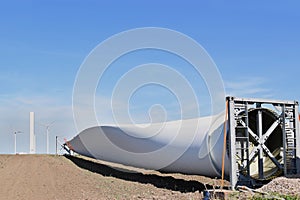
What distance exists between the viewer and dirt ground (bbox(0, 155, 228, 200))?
16922 mm

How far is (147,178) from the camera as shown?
70.2 ft

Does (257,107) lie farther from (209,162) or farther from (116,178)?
(116,178)

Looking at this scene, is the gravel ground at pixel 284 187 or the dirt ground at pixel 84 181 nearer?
the gravel ground at pixel 284 187

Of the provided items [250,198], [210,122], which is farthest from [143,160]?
[250,198]

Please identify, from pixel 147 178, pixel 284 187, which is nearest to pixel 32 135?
pixel 147 178

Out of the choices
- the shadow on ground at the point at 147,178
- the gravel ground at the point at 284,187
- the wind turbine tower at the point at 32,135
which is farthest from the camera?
the wind turbine tower at the point at 32,135

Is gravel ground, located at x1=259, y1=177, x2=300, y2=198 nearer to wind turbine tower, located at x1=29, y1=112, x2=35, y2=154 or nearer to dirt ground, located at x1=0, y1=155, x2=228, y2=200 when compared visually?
dirt ground, located at x1=0, y1=155, x2=228, y2=200

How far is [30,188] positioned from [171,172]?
22.7ft

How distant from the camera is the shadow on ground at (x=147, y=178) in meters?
19.2

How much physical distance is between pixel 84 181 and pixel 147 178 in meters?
3.29

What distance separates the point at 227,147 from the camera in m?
16.7

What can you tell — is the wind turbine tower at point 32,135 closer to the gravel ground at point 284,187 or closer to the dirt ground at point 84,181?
the dirt ground at point 84,181

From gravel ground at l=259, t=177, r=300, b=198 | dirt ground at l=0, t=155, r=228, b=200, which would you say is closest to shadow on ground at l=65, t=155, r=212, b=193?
dirt ground at l=0, t=155, r=228, b=200

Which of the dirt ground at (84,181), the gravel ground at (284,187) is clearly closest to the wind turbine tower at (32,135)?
the dirt ground at (84,181)
